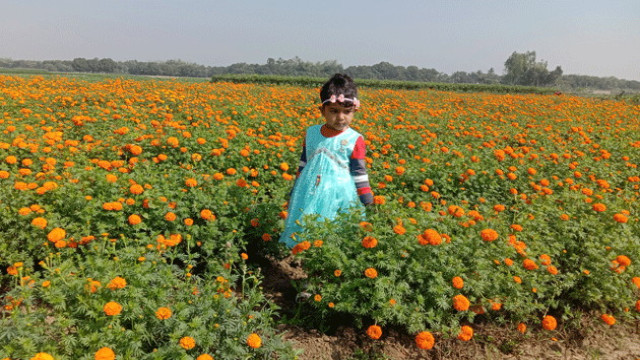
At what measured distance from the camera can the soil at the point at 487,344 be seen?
7.41 ft

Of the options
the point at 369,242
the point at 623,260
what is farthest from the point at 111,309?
the point at 623,260

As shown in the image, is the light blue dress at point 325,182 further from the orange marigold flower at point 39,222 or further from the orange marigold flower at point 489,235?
the orange marigold flower at point 39,222

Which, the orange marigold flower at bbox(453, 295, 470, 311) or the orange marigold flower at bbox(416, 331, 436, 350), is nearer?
the orange marigold flower at bbox(416, 331, 436, 350)

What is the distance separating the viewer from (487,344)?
2396 millimetres

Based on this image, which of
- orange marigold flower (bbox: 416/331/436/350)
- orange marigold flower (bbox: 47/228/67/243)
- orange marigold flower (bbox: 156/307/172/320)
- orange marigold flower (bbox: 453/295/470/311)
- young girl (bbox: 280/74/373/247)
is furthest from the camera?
young girl (bbox: 280/74/373/247)

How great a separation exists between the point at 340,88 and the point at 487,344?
205 centimetres

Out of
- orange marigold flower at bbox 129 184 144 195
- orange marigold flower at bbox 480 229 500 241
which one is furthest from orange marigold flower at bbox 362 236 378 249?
orange marigold flower at bbox 129 184 144 195

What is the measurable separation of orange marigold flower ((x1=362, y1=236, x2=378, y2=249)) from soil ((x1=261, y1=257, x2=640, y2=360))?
2.07ft

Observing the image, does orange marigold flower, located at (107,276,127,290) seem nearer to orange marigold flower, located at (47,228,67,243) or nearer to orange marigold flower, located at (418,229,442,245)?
orange marigold flower, located at (47,228,67,243)

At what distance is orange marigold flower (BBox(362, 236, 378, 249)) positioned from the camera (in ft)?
7.31

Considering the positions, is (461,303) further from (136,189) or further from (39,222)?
(39,222)

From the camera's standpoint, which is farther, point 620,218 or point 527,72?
point 527,72

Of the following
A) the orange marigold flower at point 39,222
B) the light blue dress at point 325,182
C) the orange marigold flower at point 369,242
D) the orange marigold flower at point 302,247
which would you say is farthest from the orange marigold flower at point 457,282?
the orange marigold flower at point 39,222

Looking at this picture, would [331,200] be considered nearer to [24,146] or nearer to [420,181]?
[420,181]
